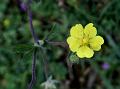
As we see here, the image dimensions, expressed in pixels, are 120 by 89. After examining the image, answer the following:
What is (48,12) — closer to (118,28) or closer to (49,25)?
(49,25)

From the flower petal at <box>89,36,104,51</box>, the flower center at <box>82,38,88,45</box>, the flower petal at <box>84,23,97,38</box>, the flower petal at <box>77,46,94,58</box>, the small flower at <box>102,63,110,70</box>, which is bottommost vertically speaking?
the flower petal at <box>77,46,94,58</box>

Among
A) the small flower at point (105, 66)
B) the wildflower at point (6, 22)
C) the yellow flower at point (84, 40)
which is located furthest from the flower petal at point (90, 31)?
the wildflower at point (6, 22)

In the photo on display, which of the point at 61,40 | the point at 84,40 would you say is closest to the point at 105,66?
the point at 61,40

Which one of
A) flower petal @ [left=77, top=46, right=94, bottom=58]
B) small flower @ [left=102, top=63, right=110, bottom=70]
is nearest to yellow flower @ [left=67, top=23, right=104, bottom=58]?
flower petal @ [left=77, top=46, right=94, bottom=58]

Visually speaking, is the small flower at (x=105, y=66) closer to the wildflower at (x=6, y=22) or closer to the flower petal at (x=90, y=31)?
the wildflower at (x=6, y=22)

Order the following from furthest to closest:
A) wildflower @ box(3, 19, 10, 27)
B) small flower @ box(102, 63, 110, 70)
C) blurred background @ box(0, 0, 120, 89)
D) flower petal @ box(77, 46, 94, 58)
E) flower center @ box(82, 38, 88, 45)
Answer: wildflower @ box(3, 19, 10, 27)
small flower @ box(102, 63, 110, 70)
blurred background @ box(0, 0, 120, 89)
flower center @ box(82, 38, 88, 45)
flower petal @ box(77, 46, 94, 58)

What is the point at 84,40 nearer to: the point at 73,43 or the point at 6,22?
the point at 73,43

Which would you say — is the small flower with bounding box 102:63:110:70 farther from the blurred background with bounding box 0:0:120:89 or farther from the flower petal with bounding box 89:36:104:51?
the flower petal with bounding box 89:36:104:51

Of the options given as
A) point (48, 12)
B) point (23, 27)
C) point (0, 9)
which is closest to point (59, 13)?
point (48, 12)
